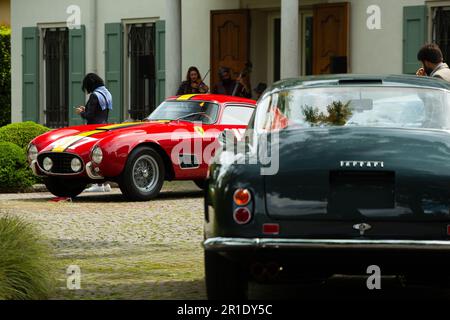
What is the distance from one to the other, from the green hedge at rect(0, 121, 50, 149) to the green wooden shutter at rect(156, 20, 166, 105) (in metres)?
4.47

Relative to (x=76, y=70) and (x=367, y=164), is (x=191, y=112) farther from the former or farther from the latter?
(x=367, y=164)

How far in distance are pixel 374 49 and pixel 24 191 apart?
6365 mm

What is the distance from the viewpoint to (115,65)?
23562mm

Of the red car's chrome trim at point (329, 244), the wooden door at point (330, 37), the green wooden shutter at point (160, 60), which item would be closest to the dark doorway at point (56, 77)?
the green wooden shutter at point (160, 60)

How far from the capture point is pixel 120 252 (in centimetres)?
973

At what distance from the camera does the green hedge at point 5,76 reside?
32.1m

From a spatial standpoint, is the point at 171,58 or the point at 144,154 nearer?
the point at 144,154

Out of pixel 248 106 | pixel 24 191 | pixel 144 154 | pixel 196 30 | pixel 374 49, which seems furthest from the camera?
pixel 196 30

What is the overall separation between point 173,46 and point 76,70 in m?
3.65

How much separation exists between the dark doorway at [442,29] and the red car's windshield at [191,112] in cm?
526

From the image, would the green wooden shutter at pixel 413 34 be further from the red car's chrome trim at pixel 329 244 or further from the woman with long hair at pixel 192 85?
the red car's chrome trim at pixel 329 244
